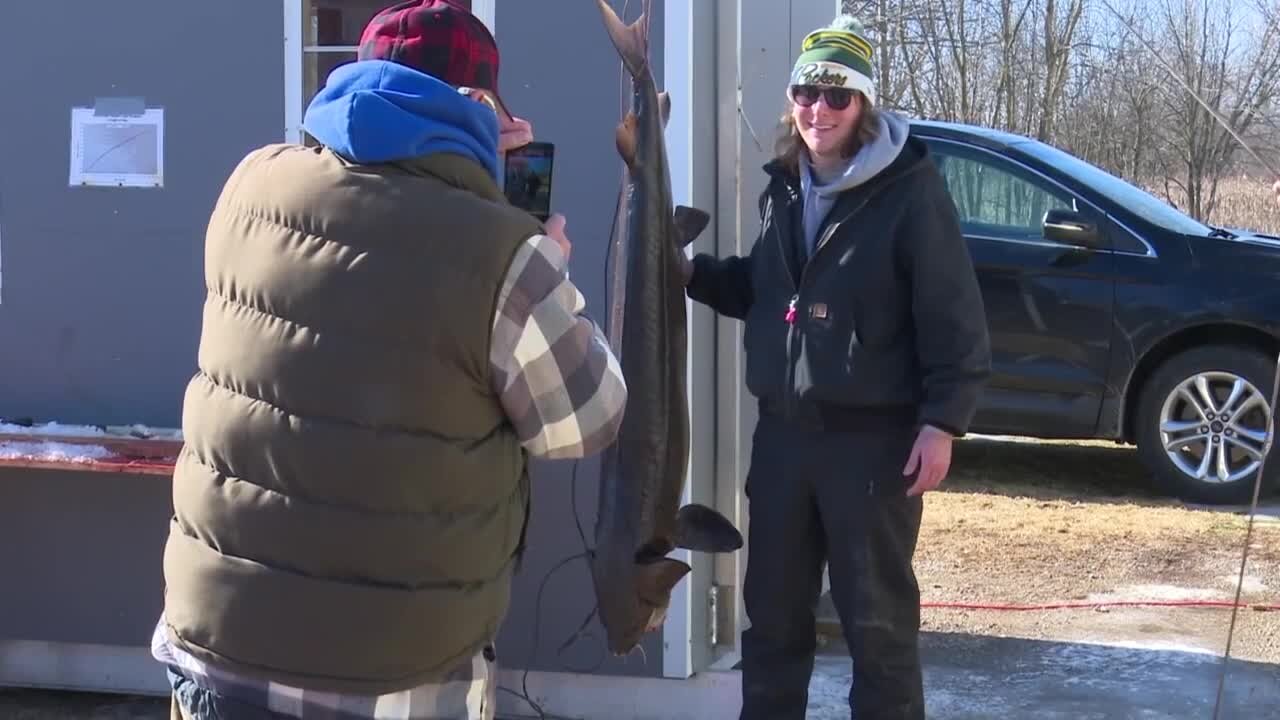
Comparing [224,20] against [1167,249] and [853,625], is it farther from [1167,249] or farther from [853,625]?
[1167,249]

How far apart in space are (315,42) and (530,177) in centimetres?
150

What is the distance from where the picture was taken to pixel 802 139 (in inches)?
141

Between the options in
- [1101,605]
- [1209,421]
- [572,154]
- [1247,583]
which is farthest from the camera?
[1209,421]

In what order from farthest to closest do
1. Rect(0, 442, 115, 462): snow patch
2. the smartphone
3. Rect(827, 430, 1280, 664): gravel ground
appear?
Rect(827, 430, 1280, 664): gravel ground → Rect(0, 442, 115, 462): snow patch → the smartphone

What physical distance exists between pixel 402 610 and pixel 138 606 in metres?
2.75

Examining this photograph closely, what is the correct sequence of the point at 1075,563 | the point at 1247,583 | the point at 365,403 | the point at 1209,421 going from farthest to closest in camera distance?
the point at 1209,421
the point at 1075,563
the point at 1247,583
the point at 365,403

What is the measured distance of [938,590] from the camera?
19.7 feet

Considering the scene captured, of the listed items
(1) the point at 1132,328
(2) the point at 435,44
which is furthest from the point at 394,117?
(1) the point at 1132,328

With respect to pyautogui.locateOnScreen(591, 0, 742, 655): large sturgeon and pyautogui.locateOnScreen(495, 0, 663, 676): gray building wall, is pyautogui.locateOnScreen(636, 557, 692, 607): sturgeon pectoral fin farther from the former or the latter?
pyautogui.locateOnScreen(495, 0, 663, 676): gray building wall

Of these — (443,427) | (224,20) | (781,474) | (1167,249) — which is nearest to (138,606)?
(224,20)

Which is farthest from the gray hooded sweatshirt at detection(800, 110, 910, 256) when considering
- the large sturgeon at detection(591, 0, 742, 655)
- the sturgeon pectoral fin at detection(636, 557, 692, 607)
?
the sturgeon pectoral fin at detection(636, 557, 692, 607)

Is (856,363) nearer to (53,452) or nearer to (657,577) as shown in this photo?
(657,577)

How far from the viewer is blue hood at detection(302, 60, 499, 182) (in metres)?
2.02

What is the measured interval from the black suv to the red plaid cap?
18.8ft
